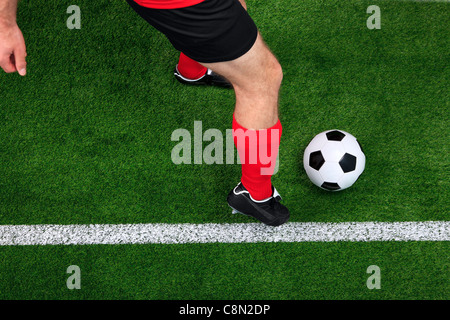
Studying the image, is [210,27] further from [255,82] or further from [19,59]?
[19,59]

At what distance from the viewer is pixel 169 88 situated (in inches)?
98.3

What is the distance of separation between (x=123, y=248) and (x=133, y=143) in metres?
0.68

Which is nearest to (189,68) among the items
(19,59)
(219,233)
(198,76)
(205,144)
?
(198,76)

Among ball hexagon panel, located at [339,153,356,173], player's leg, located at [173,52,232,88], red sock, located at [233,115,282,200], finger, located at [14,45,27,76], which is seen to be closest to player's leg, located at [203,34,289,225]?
red sock, located at [233,115,282,200]

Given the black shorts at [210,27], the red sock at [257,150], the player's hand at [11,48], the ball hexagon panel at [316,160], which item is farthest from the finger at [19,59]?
the ball hexagon panel at [316,160]

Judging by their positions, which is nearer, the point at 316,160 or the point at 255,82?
the point at 255,82

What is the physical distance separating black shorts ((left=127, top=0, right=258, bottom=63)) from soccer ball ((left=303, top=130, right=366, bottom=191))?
39.0 inches

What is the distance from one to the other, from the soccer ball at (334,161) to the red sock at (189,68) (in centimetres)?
89

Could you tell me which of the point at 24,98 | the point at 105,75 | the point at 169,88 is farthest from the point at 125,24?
the point at 24,98

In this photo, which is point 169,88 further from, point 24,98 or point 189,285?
point 189,285

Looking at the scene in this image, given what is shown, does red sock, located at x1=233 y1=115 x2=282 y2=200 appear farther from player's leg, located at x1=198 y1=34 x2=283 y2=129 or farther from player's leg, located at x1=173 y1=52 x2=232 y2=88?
player's leg, located at x1=173 y1=52 x2=232 y2=88

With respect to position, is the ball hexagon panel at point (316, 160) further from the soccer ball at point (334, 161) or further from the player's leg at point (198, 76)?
the player's leg at point (198, 76)

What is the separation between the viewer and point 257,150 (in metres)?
1.67

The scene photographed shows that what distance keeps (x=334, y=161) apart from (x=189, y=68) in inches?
42.9
